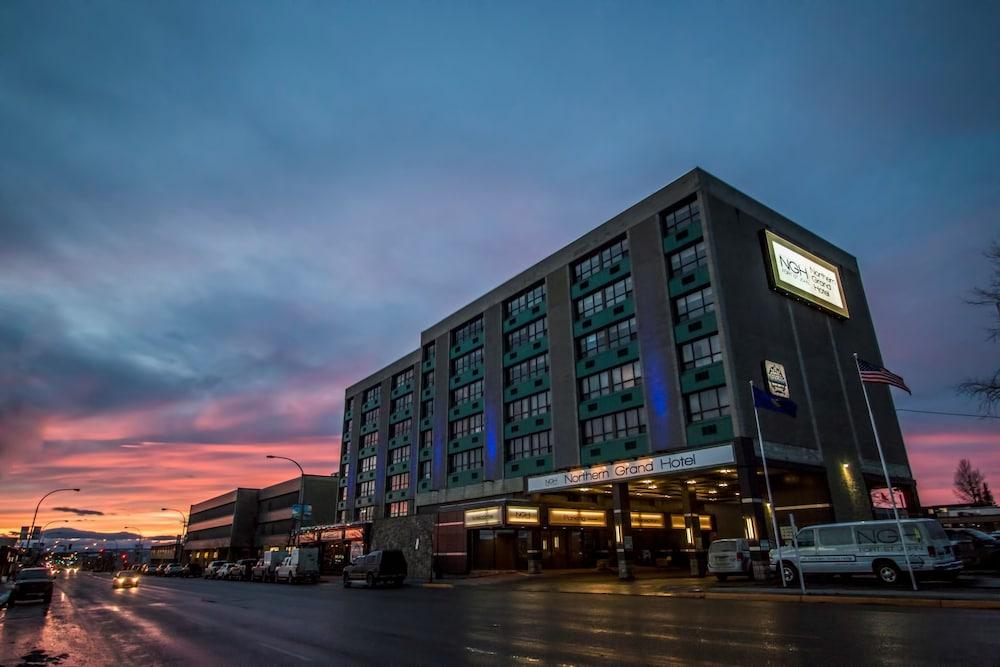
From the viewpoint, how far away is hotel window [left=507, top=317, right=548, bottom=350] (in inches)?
1888

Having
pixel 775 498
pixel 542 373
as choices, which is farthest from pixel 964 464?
pixel 542 373

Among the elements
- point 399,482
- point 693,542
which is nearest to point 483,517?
point 693,542

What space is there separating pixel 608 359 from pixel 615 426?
4739mm

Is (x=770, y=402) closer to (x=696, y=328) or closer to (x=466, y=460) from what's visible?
(x=696, y=328)

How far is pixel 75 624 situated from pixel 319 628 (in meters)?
9.52

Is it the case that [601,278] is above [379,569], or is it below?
above

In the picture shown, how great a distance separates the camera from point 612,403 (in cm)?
3928

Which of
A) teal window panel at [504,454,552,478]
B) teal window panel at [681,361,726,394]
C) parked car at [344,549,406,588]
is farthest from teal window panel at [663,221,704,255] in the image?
parked car at [344,549,406,588]

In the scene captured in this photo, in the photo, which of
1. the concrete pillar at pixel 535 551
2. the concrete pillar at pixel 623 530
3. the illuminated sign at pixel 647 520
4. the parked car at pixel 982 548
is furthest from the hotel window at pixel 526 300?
the parked car at pixel 982 548

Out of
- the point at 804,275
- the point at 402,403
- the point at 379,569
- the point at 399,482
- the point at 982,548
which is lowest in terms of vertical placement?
the point at 379,569

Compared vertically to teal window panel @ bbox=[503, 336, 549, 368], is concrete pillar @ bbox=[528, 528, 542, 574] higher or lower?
lower

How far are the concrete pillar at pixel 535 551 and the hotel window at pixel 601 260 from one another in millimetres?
19719

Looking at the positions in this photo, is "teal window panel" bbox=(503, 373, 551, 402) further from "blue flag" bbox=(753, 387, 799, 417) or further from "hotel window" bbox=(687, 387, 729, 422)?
"blue flag" bbox=(753, 387, 799, 417)

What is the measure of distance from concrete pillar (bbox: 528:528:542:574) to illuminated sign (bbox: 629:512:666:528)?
10861 mm
